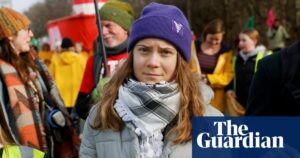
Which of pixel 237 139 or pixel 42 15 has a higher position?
pixel 237 139

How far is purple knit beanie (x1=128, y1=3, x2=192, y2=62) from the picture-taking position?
2.64m

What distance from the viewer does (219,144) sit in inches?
83.7

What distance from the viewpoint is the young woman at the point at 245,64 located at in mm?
7121

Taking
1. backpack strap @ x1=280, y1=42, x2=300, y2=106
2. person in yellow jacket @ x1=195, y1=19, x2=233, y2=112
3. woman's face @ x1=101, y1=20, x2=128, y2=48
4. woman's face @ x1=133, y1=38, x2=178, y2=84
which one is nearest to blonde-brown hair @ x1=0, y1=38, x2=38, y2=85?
woman's face @ x1=101, y1=20, x2=128, y2=48

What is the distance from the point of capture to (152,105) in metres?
2.58

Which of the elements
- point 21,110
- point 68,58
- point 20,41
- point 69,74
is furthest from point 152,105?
point 68,58

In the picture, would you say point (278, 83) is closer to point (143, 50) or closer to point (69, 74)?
point (143, 50)

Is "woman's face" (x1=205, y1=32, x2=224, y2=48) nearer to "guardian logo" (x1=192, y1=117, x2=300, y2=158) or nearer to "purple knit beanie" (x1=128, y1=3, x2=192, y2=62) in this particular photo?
"purple knit beanie" (x1=128, y1=3, x2=192, y2=62)

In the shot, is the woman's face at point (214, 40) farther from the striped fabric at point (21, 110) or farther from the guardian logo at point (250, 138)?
the guardian logo at point (250, 138)

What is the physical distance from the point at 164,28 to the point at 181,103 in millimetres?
303

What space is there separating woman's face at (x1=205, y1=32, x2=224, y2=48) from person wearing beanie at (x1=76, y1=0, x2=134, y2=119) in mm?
2587

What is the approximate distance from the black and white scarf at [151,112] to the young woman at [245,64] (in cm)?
460

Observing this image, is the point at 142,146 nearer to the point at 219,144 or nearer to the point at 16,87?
the point at 219,144

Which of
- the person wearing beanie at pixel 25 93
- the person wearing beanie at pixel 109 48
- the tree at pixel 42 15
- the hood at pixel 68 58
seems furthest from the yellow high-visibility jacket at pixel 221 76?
the tree at pixel 42 15
